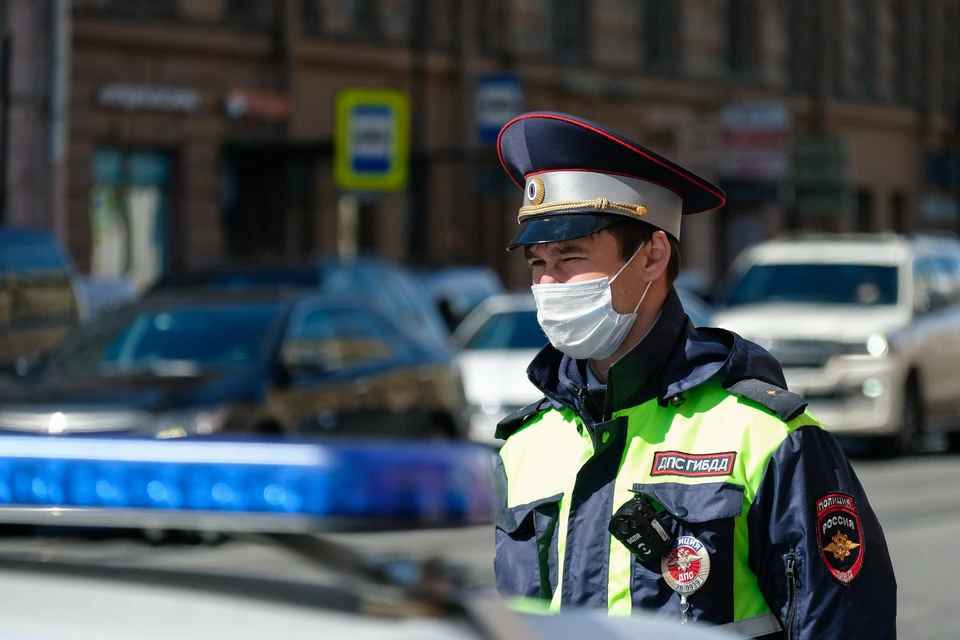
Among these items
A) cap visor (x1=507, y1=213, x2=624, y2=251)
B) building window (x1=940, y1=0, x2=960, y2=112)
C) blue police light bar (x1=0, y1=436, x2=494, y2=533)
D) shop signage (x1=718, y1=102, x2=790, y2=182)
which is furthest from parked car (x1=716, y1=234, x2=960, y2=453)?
building window (x1=940, y1=0, x2=960, y2=112)

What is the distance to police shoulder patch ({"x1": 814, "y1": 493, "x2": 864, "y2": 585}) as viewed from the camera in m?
2.45

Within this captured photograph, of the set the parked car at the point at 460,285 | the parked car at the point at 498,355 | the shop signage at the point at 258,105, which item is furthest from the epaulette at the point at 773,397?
the shop signage at the point at 258,105

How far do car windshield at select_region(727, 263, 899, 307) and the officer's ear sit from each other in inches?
521

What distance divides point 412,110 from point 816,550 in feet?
95.9

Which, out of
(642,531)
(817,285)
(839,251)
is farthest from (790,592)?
(839,251)

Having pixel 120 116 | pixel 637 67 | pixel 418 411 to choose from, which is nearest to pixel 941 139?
pixel 637 67

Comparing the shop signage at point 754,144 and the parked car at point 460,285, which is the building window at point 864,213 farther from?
the parked car at point 460,285

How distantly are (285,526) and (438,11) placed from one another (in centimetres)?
3132

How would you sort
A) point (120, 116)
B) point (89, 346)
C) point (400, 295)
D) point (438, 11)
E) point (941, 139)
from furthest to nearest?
point (941, 139)
point (438, 11)
point (120, 116)
point (400, 295)
point (89, 346)

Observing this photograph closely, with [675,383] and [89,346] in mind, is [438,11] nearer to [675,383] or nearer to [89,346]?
[89,346]

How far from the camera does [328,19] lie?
29.7m

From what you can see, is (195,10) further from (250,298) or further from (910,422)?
(250,298)

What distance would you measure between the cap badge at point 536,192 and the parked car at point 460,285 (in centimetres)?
1674

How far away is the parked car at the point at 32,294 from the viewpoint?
511 inches
